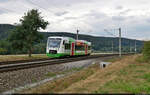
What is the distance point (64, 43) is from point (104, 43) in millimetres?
136009

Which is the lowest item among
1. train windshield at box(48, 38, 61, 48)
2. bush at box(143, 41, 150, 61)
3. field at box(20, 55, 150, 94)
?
field at box(20, 55, 150, 94)

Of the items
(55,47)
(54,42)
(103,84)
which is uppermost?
(54,42)

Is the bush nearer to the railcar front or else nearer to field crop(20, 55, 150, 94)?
the railcar front

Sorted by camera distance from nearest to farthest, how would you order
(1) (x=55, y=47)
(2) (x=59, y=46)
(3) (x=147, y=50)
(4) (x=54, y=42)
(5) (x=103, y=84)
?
1. (5) (x=103, y=84)
2. (3) (x=147, y=50)
3. (2) (x=59, y=46)
4. (1) (x=55, y=47)
5. (4) (x=54, y=42)

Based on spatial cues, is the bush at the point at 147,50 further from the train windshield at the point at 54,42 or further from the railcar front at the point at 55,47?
the train windshield at the point at 54,42

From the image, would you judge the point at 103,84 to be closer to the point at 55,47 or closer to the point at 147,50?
the point at 147,50

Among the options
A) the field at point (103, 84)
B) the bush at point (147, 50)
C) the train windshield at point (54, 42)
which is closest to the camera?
the field at point (103, 84)

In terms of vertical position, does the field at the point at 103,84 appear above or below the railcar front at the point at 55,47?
below

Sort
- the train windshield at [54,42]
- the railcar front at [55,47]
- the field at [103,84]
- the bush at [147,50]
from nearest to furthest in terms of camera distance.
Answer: the field at [103,84] → the bush at [147,50] → the railcar front at [55,47] → the train windshield at [54,42]

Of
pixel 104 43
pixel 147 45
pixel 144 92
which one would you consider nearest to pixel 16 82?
pixel 144 92

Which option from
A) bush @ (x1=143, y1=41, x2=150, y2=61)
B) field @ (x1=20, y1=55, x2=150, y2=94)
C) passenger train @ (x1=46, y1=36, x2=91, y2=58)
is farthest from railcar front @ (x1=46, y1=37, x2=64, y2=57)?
field @ (x1=20, y1=55, x2=150, y2=94)

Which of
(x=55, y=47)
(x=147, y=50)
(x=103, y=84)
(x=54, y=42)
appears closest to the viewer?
(x=103, y=84)

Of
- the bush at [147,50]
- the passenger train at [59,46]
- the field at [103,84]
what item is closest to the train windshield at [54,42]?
the passenger train at [59,46]

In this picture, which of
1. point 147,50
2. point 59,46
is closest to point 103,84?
point 147,50
